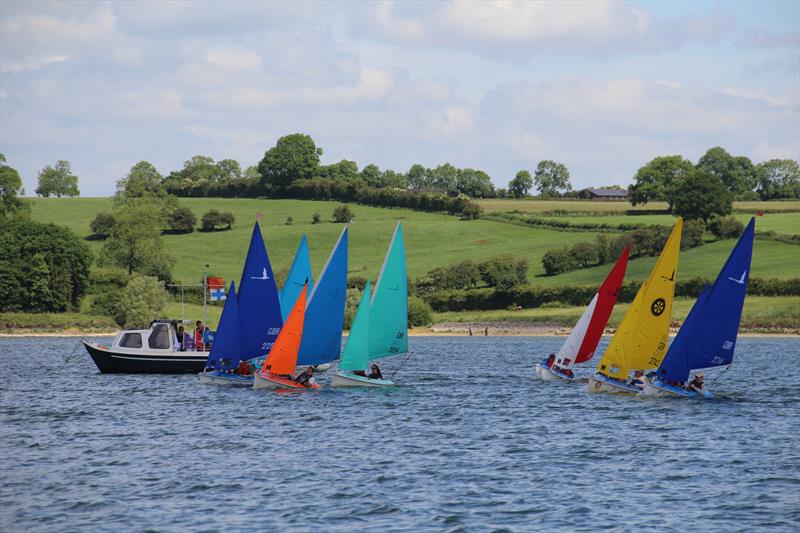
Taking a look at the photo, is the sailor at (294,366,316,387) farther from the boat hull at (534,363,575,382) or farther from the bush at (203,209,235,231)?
the bush at (203,209,235,231)

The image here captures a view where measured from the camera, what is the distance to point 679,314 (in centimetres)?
12512

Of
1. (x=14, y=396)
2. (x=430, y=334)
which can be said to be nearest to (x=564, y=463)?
(x=14, y=396)

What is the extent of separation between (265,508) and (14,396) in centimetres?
3136

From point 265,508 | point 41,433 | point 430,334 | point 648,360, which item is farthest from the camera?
point 430,334

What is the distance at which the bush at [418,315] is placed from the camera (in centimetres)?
13300

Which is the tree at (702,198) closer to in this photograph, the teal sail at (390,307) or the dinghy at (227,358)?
the teal sail at (390,307)

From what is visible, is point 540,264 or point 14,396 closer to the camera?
point 14,396

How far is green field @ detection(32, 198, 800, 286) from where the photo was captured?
149 meters

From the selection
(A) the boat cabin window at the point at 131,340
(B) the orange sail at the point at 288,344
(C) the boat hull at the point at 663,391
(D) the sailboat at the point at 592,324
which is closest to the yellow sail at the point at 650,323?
(C) the boat hull at the point at 663,391

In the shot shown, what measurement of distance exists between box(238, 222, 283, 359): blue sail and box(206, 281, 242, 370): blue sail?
1.59 feet

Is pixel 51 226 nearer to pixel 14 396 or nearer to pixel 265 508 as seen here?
pixel 14 396

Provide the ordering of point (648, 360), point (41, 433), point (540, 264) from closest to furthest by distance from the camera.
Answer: point (41, 433)
point (648, 360)
point (540, 264)

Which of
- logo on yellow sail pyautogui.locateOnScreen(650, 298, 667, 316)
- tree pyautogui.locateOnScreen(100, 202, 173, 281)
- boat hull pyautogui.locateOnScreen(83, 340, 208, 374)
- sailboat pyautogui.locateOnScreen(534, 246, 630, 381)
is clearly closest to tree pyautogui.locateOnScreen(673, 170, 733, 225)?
tree pyautogui.locateOnScreen(100, 202, 173, 281)

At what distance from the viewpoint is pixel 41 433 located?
139ft
